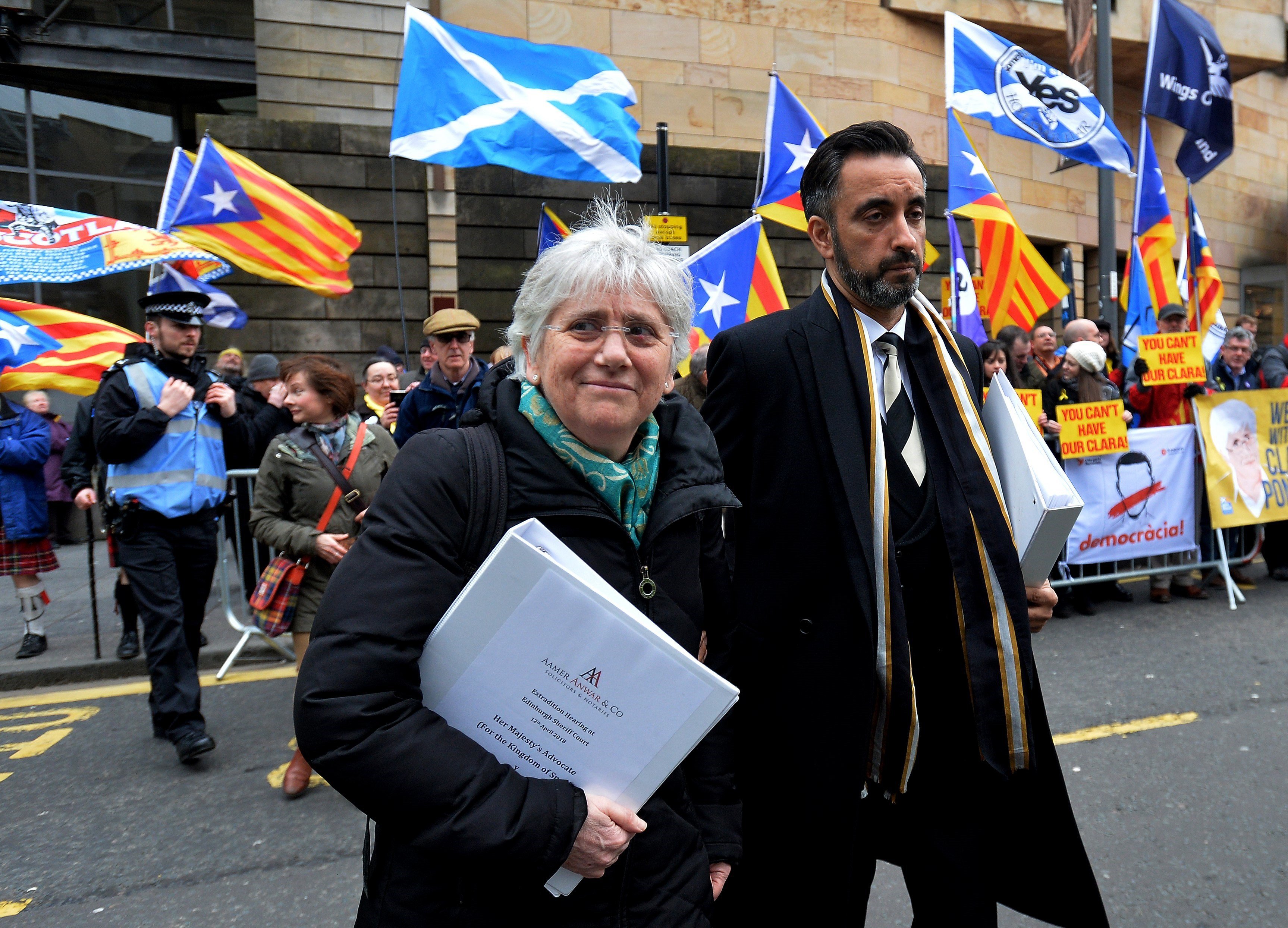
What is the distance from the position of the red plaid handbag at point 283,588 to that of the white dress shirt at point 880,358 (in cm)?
282

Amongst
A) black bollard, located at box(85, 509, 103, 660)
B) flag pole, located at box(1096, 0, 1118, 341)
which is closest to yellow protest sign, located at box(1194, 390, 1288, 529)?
flag pole, located at box(1096, 0, 1118, 341)

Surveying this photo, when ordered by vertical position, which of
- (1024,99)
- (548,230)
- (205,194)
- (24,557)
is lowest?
(24,557)

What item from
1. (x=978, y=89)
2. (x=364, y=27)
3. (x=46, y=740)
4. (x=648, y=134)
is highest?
(x=364, y=27)

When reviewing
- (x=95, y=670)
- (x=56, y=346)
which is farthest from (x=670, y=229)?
(x=95, y=670)

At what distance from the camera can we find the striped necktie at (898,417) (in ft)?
6.57

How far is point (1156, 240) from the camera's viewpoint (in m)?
8.13

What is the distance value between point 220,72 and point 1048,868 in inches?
546

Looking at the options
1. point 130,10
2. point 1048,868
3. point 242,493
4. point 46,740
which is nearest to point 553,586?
point 1048,868

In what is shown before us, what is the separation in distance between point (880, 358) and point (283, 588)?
3.09 metres

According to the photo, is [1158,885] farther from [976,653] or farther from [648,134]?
[648,134]

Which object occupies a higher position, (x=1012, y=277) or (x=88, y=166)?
(x=88, y=166)

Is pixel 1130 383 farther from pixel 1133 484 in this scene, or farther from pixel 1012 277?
pixel 1133 484

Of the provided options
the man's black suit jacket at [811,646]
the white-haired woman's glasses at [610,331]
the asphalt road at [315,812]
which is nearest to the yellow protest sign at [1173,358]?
the asphalt road at [315,812]

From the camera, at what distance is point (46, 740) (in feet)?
15.0
